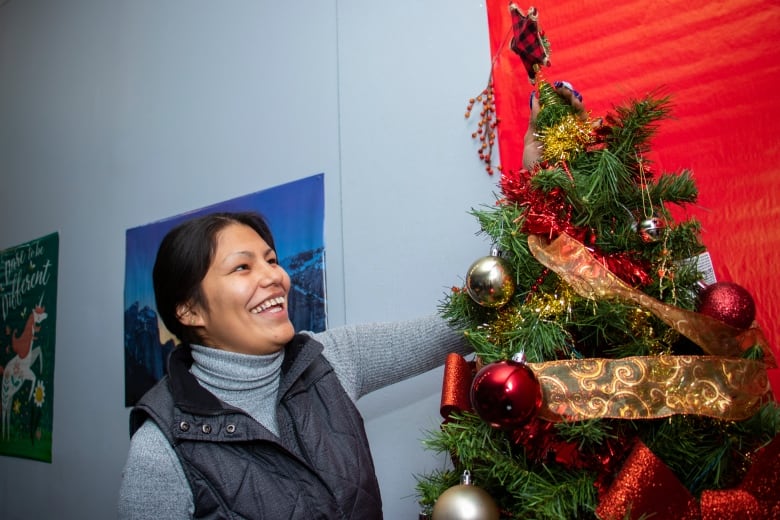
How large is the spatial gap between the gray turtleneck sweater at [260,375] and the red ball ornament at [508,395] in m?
0.46

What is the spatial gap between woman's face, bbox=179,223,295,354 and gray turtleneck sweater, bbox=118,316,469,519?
0.03m

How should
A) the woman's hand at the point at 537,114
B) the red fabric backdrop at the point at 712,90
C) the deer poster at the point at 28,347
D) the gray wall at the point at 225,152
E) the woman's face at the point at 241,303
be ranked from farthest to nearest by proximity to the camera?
the deer poster at the point at 28,347
the gray wall at the point at 225,152
the woman's face at the point at 241,303
the red fabric backdrop at the point at 712,90
the woman's hand at the point at 537,114

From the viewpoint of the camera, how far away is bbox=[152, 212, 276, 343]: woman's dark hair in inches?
40.6

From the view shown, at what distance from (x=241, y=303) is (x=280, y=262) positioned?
513 millimetres

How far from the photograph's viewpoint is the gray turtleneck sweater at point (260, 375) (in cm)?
84

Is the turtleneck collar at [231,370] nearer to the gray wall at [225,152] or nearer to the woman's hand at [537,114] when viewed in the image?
the gray wall at [225,152]

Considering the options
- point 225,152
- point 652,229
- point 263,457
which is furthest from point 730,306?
point 225,152

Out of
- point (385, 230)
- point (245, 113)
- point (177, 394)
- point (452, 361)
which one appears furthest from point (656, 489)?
point (245, 113)

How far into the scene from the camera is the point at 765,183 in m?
0.90

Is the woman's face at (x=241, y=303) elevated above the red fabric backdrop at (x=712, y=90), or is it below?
below

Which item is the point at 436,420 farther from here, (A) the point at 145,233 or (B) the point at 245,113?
(A) the point at 145,233

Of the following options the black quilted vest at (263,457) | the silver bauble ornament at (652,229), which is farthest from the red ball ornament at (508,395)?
the black quilted vest at (263,457)

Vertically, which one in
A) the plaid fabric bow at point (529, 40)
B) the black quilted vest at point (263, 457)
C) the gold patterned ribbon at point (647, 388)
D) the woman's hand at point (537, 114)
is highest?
the plaid fabric bow at point (529, 40)

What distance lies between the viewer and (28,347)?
7.38ft
